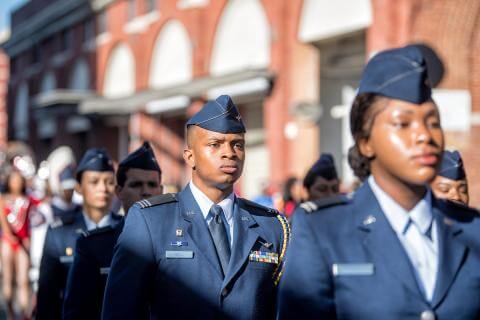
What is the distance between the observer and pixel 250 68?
20953 millimetres

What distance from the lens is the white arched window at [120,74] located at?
30734 millimetres

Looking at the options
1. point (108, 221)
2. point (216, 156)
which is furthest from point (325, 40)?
point (216, 156)

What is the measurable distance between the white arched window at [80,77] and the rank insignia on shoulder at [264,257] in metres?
31.3

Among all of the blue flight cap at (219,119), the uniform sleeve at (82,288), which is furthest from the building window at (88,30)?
the blue flight cap at (219,119)

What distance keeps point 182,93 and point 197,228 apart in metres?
20.7

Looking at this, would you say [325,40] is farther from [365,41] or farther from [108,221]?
[108,221]

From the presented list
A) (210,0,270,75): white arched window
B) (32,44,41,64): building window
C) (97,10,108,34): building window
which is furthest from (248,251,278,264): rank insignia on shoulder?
(32,44,41,64): building window

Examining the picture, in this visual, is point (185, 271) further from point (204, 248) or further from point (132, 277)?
point (132, 277)

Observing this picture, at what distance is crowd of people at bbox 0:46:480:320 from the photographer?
8.59 feet

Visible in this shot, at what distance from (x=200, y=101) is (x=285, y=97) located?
178 inches

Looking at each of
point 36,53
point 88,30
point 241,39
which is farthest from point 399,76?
point 36,53

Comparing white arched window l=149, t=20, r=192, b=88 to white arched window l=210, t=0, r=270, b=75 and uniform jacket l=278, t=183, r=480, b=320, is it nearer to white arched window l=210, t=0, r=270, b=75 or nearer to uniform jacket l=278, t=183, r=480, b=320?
white arched window l=210, t=0, r=270, b=75

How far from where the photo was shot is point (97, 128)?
3291cm

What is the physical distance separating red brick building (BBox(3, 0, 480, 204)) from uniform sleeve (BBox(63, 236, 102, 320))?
265 inches
